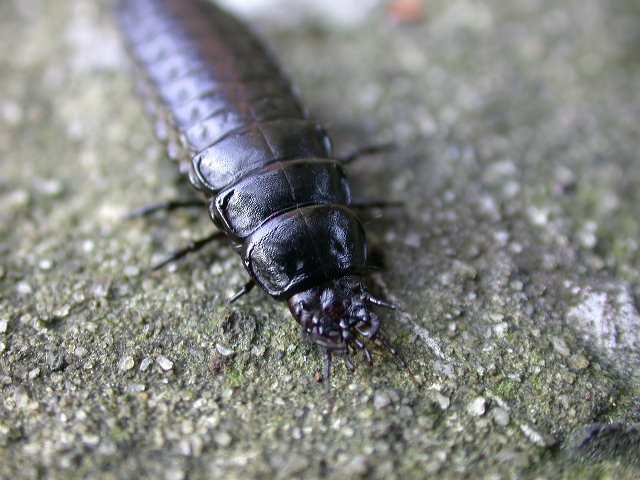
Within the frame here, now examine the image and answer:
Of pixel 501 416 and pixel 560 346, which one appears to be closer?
pixel 501 416

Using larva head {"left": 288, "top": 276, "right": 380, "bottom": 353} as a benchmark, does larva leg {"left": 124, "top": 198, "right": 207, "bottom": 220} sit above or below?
above

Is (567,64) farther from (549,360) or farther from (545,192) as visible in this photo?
(549,360)

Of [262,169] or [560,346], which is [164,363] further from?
[560,346]

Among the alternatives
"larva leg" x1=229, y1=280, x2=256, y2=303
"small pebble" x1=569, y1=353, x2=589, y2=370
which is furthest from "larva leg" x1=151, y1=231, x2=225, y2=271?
"small pebble" x1=569, y1=353, x2=589, y2=370

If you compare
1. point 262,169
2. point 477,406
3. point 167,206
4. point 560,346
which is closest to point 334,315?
point 477,406

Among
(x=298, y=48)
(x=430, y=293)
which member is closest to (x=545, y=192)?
(x=430, y=293)

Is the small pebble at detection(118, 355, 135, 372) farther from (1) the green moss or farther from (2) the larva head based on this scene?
(1) the green moss
